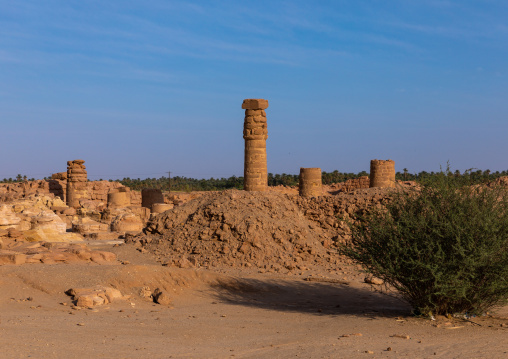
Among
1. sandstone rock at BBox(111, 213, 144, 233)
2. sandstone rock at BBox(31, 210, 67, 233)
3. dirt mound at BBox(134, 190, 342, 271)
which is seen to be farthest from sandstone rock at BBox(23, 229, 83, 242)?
sandstone rock at BBox(111, 213, 144, 233)

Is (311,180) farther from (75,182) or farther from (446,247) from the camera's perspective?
(446,247)

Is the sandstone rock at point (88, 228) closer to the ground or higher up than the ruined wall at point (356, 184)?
closer to the ground

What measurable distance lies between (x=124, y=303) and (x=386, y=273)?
4.75m

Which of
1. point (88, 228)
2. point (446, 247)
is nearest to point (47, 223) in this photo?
point (88, 228)

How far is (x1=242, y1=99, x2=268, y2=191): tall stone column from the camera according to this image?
71.9 feet

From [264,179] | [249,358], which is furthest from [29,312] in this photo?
[264,179]

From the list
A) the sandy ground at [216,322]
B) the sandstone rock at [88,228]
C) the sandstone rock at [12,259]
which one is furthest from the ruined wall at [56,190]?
the sandy ground at [216,322]

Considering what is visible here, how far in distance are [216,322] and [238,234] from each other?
23.7 feet

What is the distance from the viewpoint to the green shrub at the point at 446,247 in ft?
29.5

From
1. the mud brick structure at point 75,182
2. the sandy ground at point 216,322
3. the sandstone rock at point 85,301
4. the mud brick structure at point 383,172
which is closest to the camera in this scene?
the sandy ground at point 216,322

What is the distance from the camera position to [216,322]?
956cm

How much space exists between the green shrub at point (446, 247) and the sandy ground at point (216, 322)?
17.7 inches

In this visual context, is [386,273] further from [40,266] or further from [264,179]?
[264,179]

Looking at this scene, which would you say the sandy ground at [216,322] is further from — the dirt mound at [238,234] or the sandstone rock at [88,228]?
the sandstone rock at [88,228]
